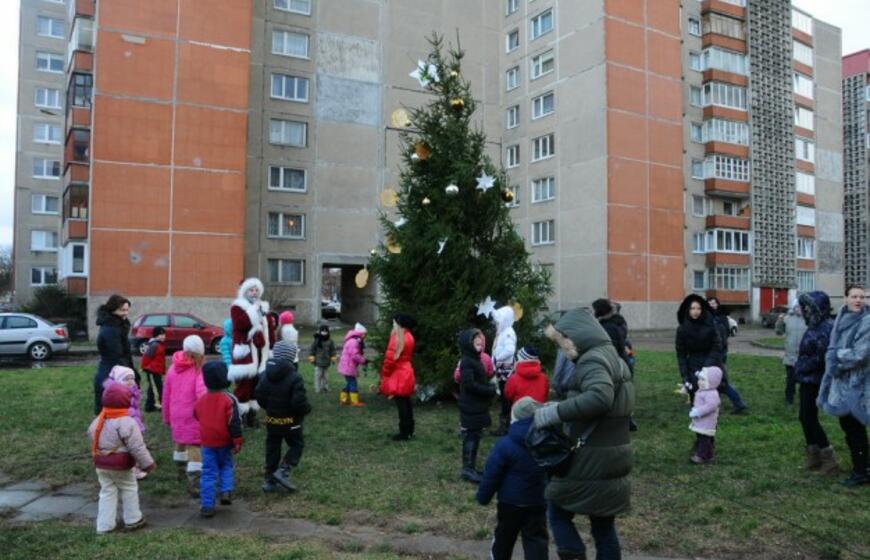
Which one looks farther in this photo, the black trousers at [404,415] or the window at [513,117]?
the window at [513,117]

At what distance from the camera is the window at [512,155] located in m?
45.8

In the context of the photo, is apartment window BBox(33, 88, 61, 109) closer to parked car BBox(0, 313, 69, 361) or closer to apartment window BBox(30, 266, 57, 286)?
apartment window BBox(30, 266, 57, 286)

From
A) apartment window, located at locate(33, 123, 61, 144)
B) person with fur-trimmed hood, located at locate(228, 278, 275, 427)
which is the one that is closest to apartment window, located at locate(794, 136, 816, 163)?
person with fur-trimmed hood, located at locate(228, 278, 275, 427)

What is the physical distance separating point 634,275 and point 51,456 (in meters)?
35.8

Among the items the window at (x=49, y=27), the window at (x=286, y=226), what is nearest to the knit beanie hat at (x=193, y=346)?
the window at (x=286, y=226)

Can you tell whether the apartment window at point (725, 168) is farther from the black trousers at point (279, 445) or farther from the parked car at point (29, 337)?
the black trousers at point (279, 445)

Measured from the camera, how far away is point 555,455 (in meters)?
3.96

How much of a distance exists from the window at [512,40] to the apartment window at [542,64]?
7.66 ft

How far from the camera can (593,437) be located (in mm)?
4000

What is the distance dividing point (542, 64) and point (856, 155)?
4025cm

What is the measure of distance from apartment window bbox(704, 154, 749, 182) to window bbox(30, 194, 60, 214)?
175 feet

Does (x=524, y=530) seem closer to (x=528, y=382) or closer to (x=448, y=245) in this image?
(x=528, y=382)

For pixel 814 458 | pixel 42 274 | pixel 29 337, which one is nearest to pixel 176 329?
pixel 29 337

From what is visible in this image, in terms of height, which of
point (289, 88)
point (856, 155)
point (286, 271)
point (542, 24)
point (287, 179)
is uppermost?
point (542, 24)
